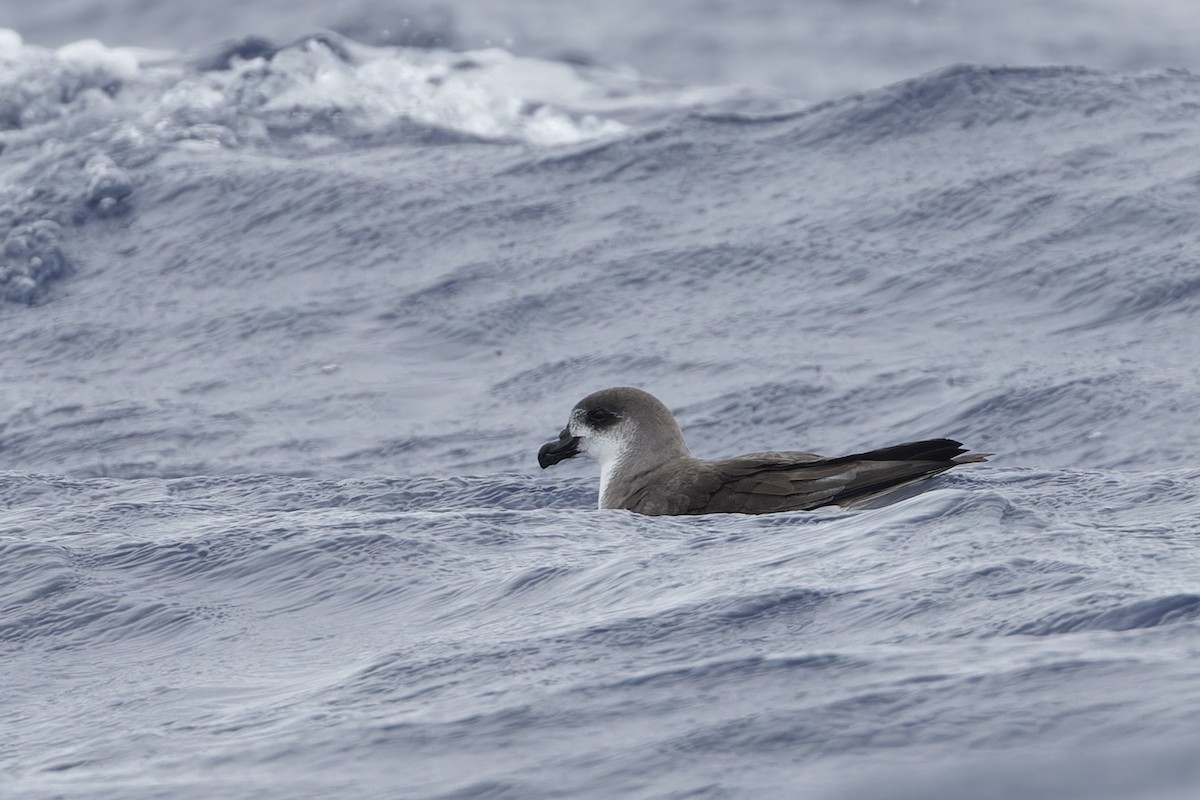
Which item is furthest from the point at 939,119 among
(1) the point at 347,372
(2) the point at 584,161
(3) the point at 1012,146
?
(1) the point at 347,372

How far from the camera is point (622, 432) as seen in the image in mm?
9422

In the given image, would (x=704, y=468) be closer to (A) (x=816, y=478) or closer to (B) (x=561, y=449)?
(A) (x=816, y=478)

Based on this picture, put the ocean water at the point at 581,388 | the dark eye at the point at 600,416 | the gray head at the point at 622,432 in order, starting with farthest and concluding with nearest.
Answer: the dark eye at the point at 600,416, the gray head at the point at 622,432, the ocean water at the point at 581,388

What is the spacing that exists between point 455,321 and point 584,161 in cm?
322

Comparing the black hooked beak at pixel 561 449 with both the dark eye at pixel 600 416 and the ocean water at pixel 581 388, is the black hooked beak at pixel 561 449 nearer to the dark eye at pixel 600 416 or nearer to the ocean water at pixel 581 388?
the dark eye at pixel 600 416

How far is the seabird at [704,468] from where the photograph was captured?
25.8ft

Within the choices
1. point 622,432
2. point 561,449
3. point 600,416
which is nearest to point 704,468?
point 622,432

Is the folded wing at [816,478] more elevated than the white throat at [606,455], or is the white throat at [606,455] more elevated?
the white throat at [606,455]

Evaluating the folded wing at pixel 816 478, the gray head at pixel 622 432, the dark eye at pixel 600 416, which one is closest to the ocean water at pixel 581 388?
the folded wing at pixel 816 478

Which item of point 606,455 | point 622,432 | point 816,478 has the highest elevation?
point 622,432

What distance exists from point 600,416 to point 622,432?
0.51 ft

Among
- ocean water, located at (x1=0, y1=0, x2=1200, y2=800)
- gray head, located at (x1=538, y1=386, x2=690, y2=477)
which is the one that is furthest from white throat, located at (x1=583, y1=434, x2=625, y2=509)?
ocean water, located at (x1=0, y1=0, x2=1200, y2=800)

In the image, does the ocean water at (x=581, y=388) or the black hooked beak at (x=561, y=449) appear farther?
the black hooked beak at (x=561, y=449)

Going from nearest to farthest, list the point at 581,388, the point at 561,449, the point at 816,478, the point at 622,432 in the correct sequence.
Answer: the point at 816,478 → the point at 622,432 → the point at 561,449 → the point at 581,388
